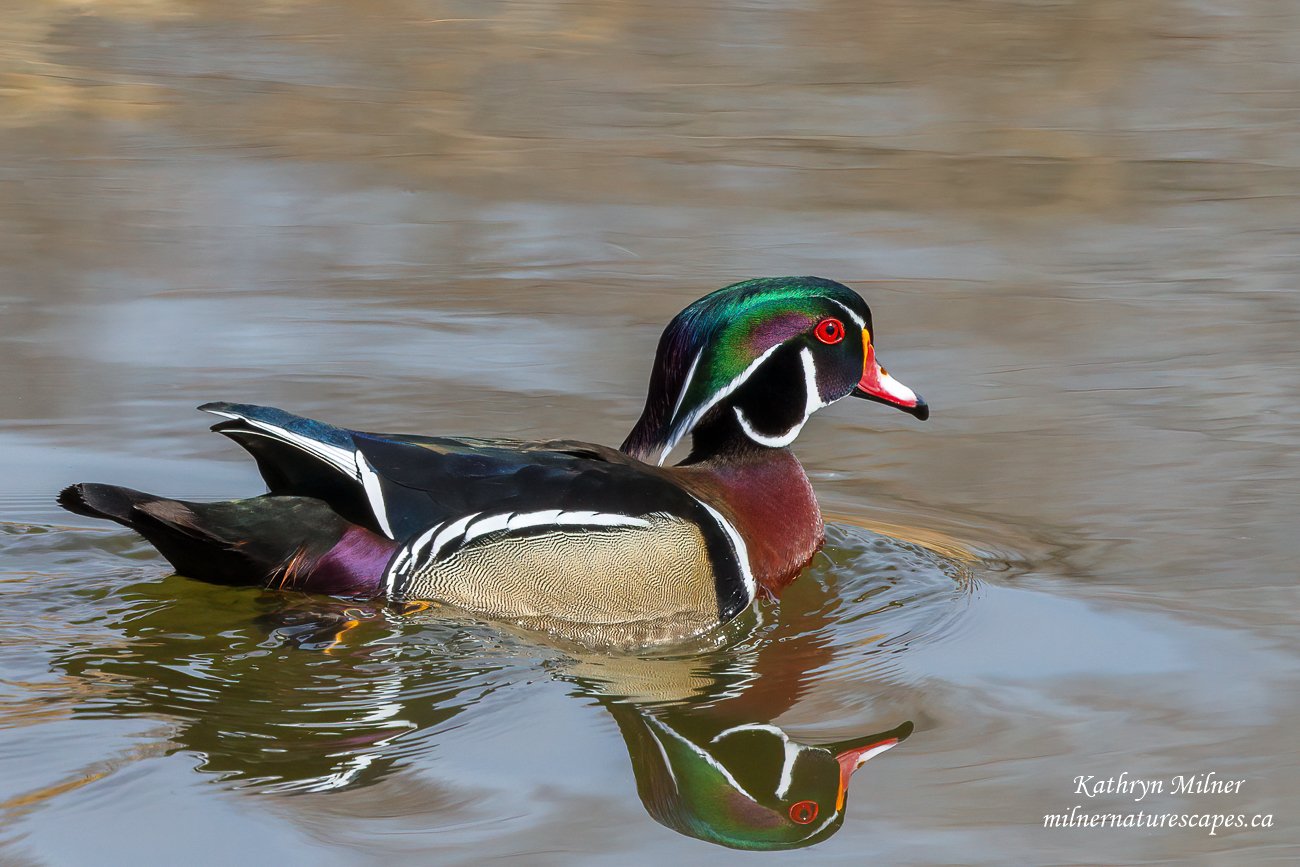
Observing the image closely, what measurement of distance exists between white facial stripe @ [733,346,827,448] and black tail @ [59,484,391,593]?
4.69 ft

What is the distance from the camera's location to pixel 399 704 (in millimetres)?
5137

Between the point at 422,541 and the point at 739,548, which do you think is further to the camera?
the point at 739,548

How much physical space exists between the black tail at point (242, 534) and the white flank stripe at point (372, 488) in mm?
94

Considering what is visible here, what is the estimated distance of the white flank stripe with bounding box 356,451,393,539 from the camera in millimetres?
5484

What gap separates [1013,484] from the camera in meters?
7.07

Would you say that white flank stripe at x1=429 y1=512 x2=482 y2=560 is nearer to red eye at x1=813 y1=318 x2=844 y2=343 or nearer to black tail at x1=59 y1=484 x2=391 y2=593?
black tail at x1=59 y1=484 x2=391 y2=593

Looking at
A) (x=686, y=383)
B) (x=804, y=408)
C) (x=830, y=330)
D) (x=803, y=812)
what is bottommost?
(x=803, y=812)

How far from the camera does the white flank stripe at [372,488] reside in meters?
5.48

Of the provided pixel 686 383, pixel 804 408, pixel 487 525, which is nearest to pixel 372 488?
pixel 487 525

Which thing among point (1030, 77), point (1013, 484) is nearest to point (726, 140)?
point (1030, 77)

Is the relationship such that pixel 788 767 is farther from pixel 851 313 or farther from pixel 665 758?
pixel 851 313

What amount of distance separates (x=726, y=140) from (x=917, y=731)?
6893 millimetres

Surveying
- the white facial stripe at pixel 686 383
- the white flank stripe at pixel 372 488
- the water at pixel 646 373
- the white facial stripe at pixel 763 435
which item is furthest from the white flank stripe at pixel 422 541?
the white facial stripe at pixel 763 435

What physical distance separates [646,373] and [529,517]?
2.55 metres
